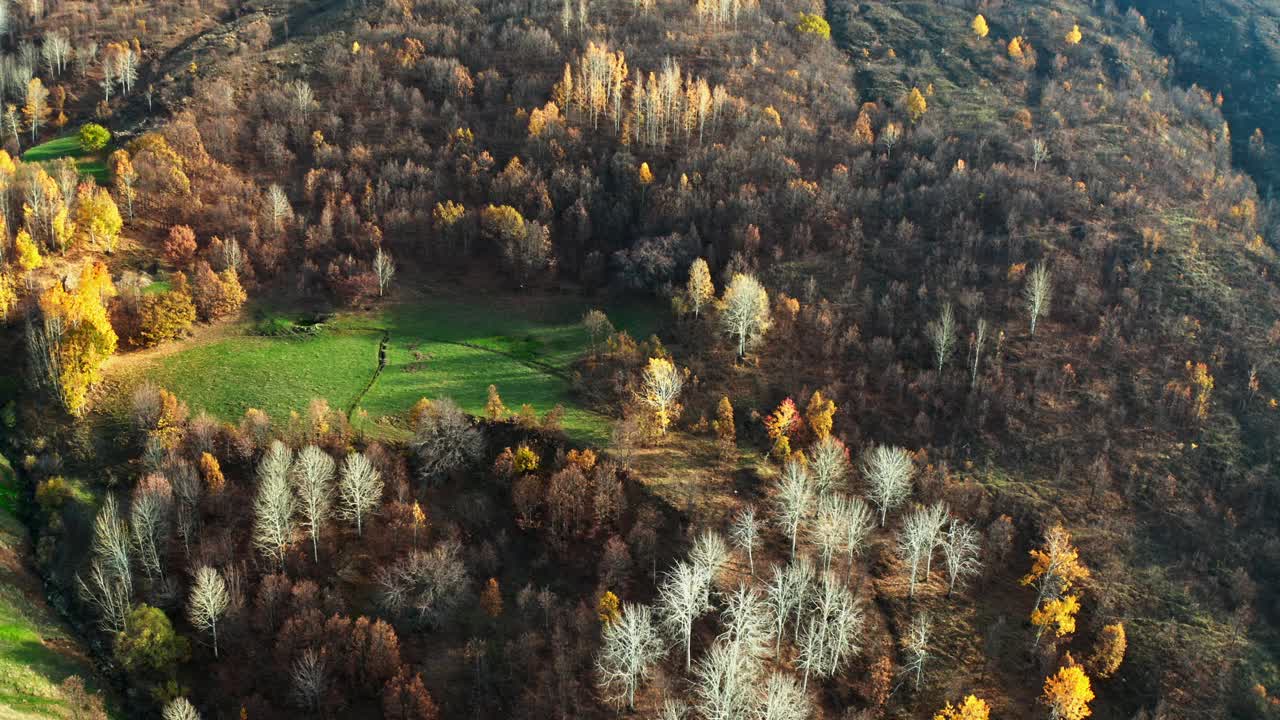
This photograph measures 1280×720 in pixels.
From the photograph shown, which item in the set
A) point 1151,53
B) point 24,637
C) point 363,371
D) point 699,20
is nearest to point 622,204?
point 363,371

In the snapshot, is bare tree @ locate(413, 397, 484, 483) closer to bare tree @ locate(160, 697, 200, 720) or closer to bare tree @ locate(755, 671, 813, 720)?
bare tree @ locate(160, 697, 200, 720)

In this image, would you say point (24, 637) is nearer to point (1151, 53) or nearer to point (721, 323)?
point (721, 323)

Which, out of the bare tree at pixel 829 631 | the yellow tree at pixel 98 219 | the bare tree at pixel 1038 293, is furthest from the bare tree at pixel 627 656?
the yellow tree at pixel 98 219

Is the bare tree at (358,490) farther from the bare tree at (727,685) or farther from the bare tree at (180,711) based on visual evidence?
the bare tree at (727,685)

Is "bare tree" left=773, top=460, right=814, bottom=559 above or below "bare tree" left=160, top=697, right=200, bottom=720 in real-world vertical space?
above

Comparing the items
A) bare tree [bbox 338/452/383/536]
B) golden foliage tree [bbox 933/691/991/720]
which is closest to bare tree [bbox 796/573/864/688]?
golden foliage tree [bbox 933/691/991/720]

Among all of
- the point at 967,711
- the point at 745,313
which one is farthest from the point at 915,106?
the point at 967,711
